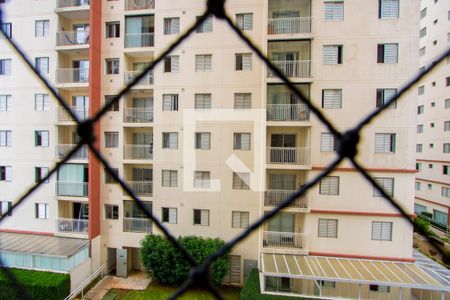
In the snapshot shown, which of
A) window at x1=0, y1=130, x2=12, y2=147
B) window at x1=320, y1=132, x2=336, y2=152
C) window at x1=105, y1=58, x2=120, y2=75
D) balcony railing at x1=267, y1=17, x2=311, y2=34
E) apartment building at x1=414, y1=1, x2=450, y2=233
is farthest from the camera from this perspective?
apartment building at x1=414, y1=1, x2=450, y2=233

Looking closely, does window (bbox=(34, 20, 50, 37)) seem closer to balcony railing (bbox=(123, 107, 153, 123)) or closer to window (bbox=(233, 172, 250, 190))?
balcony railing (bbox=(123, 107, 153, 123))

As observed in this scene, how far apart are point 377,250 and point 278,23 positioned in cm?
786

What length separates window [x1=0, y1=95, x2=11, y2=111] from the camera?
31.6ft

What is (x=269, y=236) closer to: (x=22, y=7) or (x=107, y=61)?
(x=107, y=61)

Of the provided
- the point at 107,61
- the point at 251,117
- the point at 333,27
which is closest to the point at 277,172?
the point at 251,117

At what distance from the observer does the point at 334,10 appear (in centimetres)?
778

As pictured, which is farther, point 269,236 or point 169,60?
point 169,60

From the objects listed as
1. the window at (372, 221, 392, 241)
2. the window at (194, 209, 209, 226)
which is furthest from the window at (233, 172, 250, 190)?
the window at (372, 221, 392, 241)

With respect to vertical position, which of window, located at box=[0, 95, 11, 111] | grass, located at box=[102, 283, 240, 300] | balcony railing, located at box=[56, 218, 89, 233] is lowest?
grass, located at box=[102, 283, 240, 300]

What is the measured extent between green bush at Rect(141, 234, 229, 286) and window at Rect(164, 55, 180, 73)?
606 centimetres

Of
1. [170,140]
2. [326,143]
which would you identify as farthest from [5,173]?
[326,143]

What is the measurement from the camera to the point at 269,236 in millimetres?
8172

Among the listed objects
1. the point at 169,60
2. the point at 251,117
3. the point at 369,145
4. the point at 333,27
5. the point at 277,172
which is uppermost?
the point at 333,27

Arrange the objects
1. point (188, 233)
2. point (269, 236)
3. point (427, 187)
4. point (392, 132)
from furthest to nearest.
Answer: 1. point (427, 187)
2. point (188, 233)
3. point (269, 236)
4. point (392, 132)
